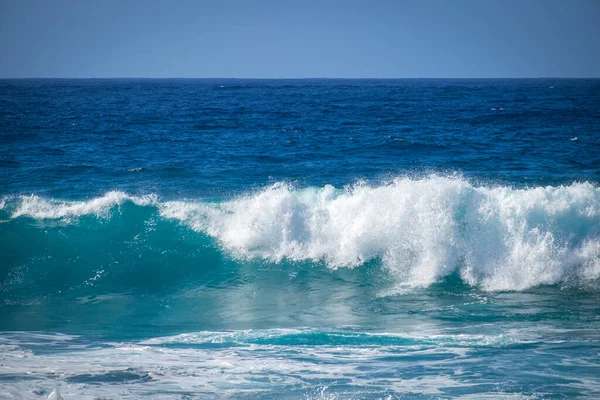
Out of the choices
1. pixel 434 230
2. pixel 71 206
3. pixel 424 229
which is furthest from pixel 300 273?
pixel 71 206

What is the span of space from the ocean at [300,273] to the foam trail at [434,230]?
0.15 ft

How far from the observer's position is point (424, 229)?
1277 cm

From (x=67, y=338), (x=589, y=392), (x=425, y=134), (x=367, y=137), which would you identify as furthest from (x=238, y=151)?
(x=589, y=392)

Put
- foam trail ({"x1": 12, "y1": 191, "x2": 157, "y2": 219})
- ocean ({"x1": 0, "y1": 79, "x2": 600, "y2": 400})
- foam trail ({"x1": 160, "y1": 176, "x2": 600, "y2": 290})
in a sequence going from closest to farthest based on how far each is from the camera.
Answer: ocean ({"x1": 0, "y1": 79, "x2": 600, "y2": 400}) → foam trail ({"x1": 160, "y1": 176, "x2": 600, "y2": 290}) → foam trail ({"x1": 12, "y1": 191, "x2": 157, "y2": 219})

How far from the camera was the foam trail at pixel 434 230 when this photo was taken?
38.9 ft

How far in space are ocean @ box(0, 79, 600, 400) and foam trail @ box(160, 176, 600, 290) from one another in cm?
4

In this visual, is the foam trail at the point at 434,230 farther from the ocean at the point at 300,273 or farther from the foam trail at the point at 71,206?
the foam trail at the point at 71,206

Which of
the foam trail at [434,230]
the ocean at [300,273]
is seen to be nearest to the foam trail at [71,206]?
the ocean at [300,273]

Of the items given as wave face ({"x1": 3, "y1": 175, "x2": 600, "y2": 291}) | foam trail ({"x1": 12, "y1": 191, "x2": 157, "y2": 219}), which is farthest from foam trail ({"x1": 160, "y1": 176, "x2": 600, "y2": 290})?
foam trail ({"x1": 12, "y1": 191, "x2": 157, "y2": 219})

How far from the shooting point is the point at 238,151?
2422cm

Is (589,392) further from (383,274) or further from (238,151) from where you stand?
(238,151)

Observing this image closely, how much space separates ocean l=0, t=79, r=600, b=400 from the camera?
6977mm

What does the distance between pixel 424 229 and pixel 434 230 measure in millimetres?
235

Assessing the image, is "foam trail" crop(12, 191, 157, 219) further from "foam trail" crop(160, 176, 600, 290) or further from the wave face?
"foam trail" crop(160, 176, 600, 290)
